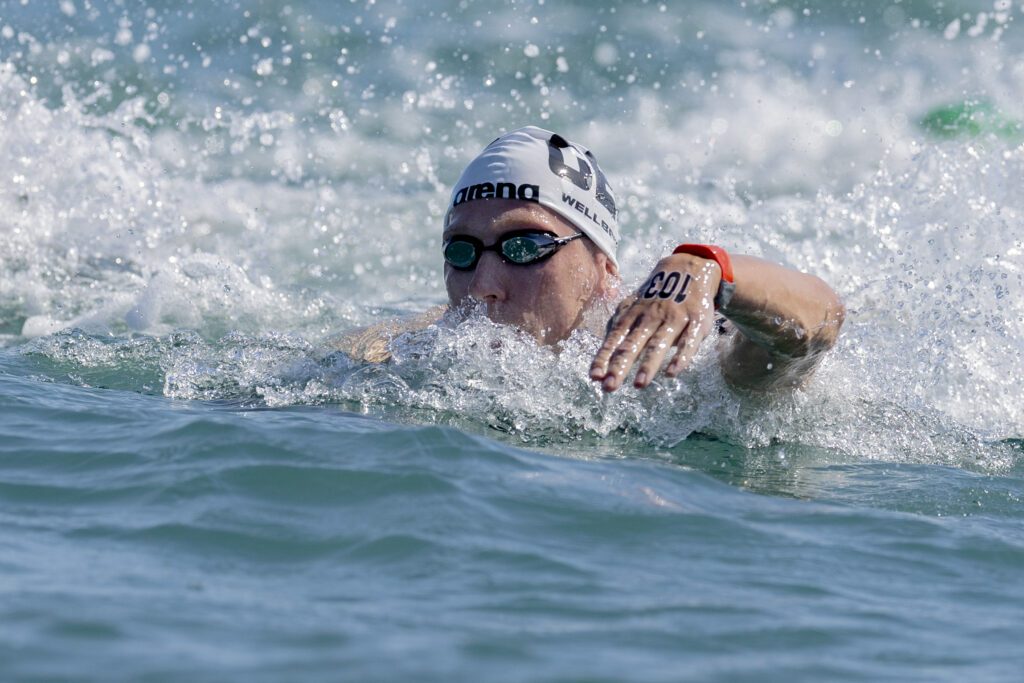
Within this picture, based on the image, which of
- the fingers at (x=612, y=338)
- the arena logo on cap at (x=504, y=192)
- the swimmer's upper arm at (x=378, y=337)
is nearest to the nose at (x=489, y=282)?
the arena logo on cap at (x=504, y=192)

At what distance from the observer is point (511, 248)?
491 centimetres

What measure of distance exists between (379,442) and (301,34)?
10.6 meters

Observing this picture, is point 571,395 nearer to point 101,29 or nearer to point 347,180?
point 347,180

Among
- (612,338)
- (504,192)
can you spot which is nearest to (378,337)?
(504,192)

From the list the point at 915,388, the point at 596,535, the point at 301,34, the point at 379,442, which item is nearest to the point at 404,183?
the point at 301,34

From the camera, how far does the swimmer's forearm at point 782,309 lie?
388 centimetres

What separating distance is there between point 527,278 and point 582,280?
0.27 meters

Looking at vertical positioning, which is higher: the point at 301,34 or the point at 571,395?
the point at 301,34

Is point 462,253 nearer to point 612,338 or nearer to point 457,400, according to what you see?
point 457,400

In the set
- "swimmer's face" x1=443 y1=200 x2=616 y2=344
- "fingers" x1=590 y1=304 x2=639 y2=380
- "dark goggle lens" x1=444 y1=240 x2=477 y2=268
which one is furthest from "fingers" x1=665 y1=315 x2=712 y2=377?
"dark goggle lens" x1=444 y1=240 x2=477 y2=268

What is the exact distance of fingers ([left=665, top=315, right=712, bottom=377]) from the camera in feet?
10.8

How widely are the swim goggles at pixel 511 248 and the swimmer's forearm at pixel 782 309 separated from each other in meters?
0.93

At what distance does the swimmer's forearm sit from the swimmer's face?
0.82 m

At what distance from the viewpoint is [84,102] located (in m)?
11.9
